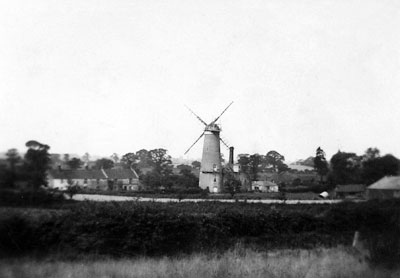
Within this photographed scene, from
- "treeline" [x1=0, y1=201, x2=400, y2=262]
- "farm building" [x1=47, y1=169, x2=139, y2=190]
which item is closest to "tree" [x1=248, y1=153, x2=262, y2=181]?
"farm building" [x1=47, y1=169, x2=139, y2=190]

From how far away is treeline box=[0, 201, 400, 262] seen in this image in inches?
381

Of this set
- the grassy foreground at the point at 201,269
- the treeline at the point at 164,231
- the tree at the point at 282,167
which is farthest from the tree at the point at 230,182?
the grassy foreground at the point at 201,269

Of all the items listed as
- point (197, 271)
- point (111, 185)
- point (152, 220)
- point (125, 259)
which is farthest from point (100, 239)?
point (111, 185)

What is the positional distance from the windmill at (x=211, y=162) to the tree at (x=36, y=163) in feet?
158

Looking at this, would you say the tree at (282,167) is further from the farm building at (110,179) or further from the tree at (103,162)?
the tree at (103,162)

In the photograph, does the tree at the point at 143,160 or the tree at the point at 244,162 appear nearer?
the tree at the point at 143,160

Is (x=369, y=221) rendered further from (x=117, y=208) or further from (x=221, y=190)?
(x=221, y=190)

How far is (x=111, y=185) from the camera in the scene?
Result: 41.5 metres

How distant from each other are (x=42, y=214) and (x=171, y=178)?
4078cm

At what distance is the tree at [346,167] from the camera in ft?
44.3

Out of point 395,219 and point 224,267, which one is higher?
point 395,219

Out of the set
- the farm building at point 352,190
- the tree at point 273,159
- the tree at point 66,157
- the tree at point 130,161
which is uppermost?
the tree at point 273,159

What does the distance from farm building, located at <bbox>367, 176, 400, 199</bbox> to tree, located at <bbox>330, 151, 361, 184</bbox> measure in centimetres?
69

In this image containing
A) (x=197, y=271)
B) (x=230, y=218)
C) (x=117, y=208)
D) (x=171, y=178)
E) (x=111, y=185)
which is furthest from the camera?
(x=171, y=178)
